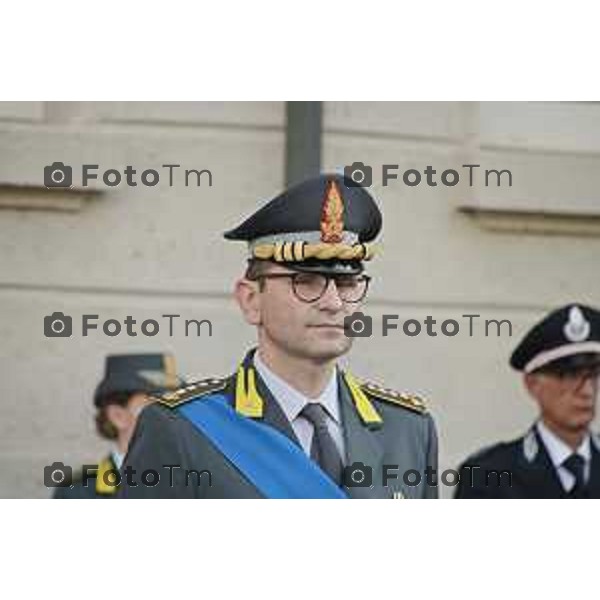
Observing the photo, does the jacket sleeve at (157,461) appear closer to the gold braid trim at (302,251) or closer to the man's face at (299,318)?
the man's face at (299,318)

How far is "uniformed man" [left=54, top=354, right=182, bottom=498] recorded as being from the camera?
4359 millimetres

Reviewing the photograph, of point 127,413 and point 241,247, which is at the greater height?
point 241,247

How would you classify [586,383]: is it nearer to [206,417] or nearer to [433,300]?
[433,300]

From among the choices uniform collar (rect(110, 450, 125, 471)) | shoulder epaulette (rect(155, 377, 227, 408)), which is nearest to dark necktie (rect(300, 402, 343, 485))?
shoulder epaulette (rect(155, 377, 227, 408))

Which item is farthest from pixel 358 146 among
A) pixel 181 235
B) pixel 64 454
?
pixel 64 454

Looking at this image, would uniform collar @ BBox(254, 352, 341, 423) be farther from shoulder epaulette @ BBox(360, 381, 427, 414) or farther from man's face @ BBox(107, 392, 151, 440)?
man's face @ BBox(107, 392, 151, 440)

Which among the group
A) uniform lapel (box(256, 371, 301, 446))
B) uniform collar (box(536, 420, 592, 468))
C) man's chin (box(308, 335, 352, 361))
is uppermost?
man's chin (box(308, 335, 352, 361))

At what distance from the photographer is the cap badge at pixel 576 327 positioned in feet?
14.6

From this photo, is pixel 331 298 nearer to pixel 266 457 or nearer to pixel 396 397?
pixel 396 397

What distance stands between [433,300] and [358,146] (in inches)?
18.5

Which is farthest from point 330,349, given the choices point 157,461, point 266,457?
point 157,461

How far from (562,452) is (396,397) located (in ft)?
1.66

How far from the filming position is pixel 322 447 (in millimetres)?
4305

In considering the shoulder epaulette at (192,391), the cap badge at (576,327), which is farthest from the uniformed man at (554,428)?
the shoulder epaulette at (192,391)
